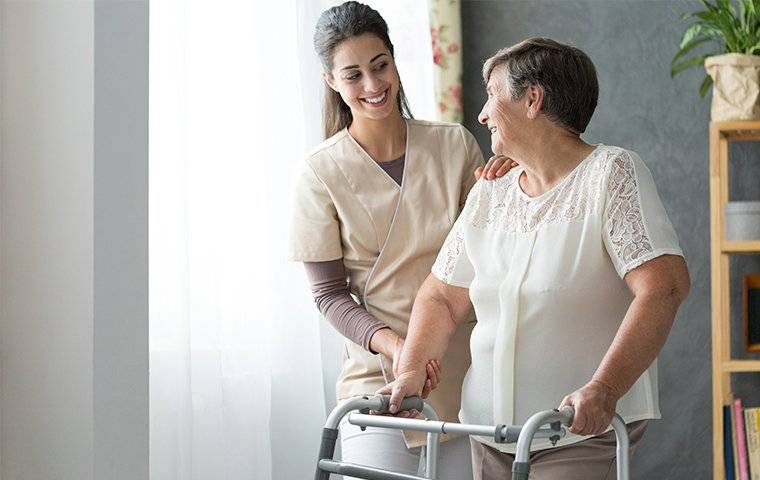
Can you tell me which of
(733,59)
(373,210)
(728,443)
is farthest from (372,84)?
(728,443)

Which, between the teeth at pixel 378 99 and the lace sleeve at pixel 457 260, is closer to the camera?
the lace sleeve at pixel 457 260

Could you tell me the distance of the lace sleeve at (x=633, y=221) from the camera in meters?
1.73

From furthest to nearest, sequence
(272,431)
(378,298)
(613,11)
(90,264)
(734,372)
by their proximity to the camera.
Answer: (613,11), (734,372), (272,431), (378,298), (90,264)

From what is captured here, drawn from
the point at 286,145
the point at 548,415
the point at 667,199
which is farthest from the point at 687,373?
the point at 548,415

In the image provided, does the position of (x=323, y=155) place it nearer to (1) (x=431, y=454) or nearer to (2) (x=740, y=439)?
(1) (x=431, y=454)

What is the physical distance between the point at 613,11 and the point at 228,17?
127cm

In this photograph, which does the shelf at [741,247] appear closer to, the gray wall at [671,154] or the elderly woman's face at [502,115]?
the gray wall at [671,154]

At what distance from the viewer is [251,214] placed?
274cm

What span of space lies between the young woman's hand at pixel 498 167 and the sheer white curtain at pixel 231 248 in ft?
2.56

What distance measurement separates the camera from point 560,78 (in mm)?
1901

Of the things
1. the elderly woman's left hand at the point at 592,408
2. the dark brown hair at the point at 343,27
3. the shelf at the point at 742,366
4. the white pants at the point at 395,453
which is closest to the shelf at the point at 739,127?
the shelf at the point at 742,366

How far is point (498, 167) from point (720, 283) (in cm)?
107

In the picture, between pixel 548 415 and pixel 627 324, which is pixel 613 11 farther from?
pixel 548 415

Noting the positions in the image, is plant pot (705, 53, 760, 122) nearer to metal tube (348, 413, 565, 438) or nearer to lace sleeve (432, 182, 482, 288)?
lace sleeve (432, 182, 482, 288)
